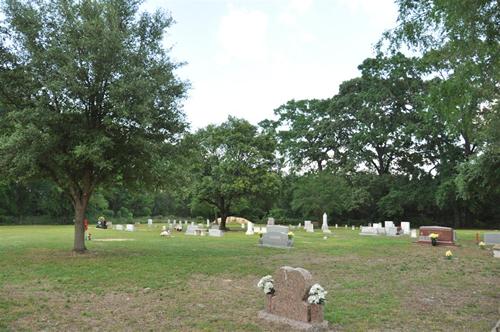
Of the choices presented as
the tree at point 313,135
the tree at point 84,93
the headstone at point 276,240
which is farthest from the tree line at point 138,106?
the tree at point 313,135

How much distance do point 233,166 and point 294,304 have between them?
27508 millimetres

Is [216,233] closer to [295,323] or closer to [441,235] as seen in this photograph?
[441,235]

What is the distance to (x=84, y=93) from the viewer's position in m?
13.7

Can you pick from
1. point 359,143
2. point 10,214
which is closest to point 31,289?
point 359,143

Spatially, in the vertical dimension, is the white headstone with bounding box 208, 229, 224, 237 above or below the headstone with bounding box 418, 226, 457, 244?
below

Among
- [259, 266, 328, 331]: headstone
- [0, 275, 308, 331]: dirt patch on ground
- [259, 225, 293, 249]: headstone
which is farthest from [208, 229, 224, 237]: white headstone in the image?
[259, 266, 328, 331]: headstone

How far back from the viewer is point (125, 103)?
13.2 m

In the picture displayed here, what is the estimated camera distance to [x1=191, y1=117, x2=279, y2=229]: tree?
33812 millimetres

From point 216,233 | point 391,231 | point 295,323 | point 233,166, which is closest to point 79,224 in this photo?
point 295,323

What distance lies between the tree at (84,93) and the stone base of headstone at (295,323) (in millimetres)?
8070

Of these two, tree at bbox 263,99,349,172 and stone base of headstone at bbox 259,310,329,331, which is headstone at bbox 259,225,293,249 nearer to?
stone base of headstone at bbox 259,310,329,331

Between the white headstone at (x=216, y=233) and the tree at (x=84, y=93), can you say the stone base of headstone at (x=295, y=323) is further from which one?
the white headstone at (x=216, y=233)

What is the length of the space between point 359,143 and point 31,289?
140ft

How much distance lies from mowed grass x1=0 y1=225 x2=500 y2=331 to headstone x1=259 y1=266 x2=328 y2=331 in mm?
278
